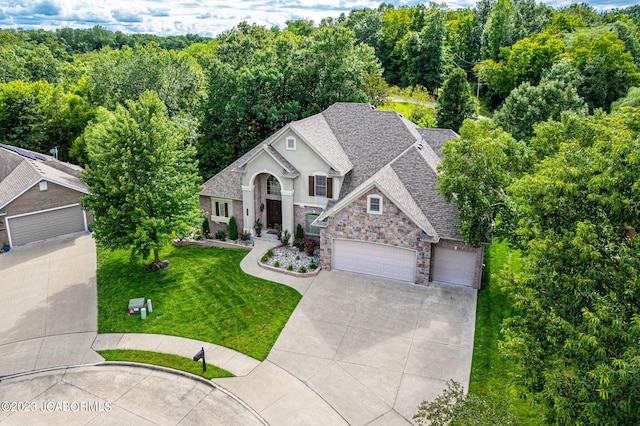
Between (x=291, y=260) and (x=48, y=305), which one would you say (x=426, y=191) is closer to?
(x=291, y=260)

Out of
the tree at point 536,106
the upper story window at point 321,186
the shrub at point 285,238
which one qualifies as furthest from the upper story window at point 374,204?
the tree at point 536,106

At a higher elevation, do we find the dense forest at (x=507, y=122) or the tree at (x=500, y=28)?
the tree at (x=500, y=28)

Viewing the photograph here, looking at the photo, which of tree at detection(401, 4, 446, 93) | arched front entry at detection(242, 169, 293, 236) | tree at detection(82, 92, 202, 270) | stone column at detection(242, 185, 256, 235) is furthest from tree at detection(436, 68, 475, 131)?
tree at detection(82, 92, 202, 270)

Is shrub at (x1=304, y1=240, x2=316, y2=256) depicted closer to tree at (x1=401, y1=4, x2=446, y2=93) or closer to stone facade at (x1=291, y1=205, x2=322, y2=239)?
stone facade at (x1=291, y1=205, x2=322, y2=239)

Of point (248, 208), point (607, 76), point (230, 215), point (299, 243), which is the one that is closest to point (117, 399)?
point (299, 243)

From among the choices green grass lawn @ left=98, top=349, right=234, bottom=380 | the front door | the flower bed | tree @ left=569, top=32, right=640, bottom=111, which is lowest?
green grass lawn @ left=98, top=349, right=234, bottom=380

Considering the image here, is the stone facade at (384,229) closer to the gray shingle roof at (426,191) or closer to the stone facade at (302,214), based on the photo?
the gray shingle roof at (426,191)

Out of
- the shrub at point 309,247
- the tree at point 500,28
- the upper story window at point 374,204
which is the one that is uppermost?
the tree at point 500,28

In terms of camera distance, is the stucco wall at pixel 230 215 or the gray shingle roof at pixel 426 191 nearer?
the gray shingle roof at pixel 426 191
